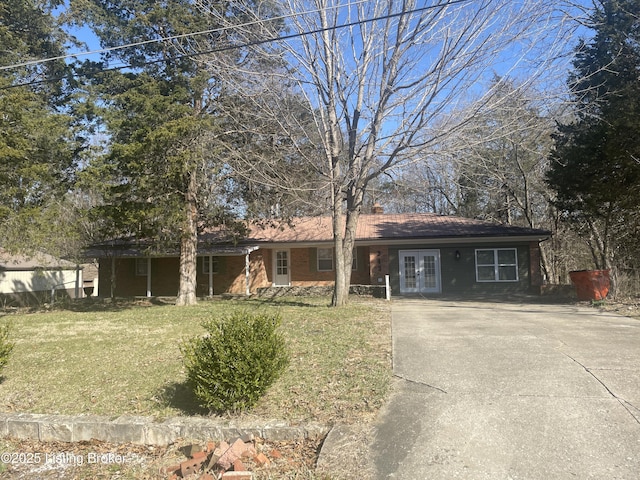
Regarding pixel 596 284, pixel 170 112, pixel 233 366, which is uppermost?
pixel 170 112

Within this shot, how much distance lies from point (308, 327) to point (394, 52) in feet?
23.9

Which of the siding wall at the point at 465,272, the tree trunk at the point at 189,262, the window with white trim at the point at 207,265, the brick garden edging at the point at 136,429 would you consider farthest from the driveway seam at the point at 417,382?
the window with white trim at the point at 207,265

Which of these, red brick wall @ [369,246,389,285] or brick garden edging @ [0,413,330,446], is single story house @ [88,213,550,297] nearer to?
red brick wall @ [369,246,389,285]

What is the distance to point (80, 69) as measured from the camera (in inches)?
693

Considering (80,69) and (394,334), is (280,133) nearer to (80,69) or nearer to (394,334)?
(394,334)

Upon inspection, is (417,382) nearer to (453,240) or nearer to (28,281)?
(453,240)

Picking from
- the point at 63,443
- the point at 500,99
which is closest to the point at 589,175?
the point at 500,99

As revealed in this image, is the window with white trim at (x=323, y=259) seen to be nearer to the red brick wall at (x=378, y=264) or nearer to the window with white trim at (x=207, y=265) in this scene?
the red brick wall at (x=378, y=264)

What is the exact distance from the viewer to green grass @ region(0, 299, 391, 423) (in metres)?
5.62

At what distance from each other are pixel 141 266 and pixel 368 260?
1179 cm

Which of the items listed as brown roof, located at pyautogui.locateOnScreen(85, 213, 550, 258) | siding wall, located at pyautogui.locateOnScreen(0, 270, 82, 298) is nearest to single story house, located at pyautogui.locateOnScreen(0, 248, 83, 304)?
siding wall, located at pyautogui.locateOnScreen(0, 270, 82, 298)

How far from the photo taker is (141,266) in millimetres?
24375

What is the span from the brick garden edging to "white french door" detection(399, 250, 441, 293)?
54.2ft

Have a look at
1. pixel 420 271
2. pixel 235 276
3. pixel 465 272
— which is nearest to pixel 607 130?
pixel 465 272
